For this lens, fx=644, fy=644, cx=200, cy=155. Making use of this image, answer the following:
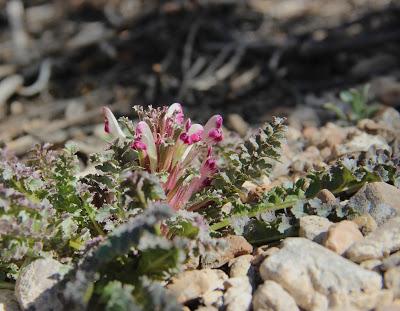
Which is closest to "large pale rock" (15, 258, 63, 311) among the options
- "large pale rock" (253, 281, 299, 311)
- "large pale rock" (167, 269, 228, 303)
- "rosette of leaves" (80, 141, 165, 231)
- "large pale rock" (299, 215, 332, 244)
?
"rosette of leaves" (80, 141, 165, 231)

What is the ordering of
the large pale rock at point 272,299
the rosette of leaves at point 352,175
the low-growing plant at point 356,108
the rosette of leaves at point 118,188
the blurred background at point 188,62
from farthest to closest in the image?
the blurred background at point 188,62 → the low-growing plant at point 356,108 → the rosette of leaves at point 352,175 → the rosette of leaves at point 118,188 → the large pale rock at point 272,299

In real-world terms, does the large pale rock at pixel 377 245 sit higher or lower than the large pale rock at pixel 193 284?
higher

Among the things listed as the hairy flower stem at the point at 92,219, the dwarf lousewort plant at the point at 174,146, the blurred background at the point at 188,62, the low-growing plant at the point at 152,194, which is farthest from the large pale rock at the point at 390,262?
the blurred background at the point at 188,62

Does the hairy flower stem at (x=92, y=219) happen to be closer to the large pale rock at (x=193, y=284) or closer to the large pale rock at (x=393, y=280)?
the large pale rock at (x=193, y=284)

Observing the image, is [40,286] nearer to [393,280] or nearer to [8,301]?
[8,301]

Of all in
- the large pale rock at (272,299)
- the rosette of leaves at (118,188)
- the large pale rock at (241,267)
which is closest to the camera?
the large pale rock at (272,299)

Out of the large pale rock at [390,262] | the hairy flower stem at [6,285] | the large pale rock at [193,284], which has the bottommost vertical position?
the hairy flower stem at [6,285]

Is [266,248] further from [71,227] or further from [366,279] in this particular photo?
[71,227]
